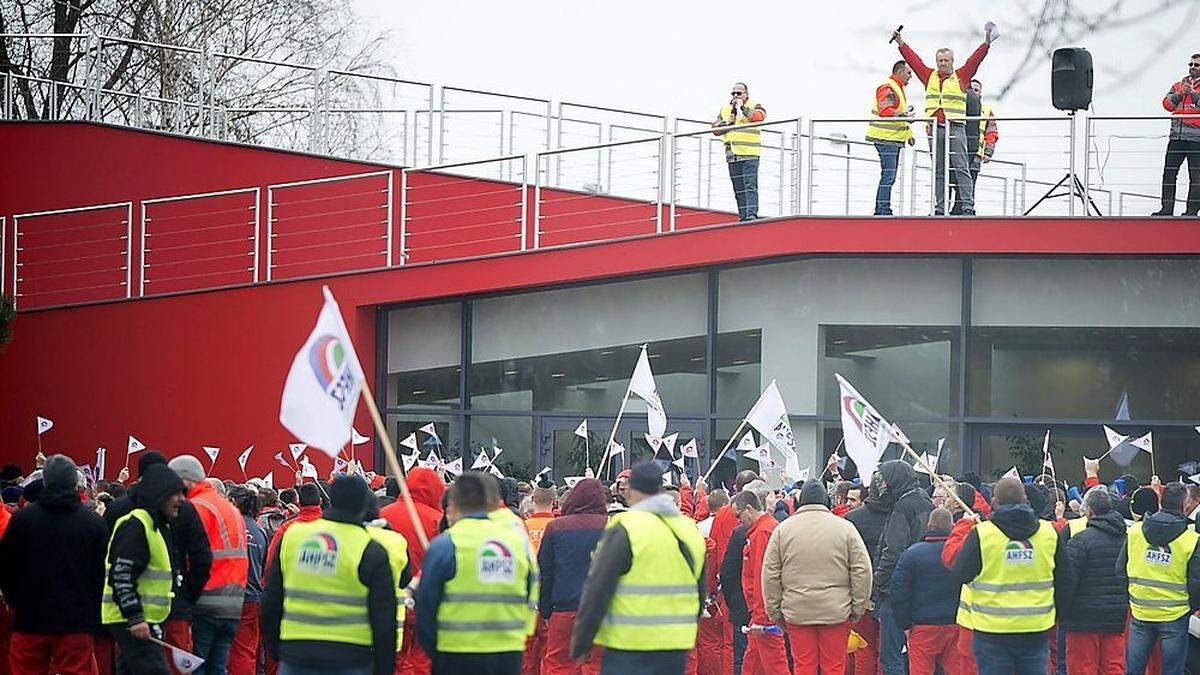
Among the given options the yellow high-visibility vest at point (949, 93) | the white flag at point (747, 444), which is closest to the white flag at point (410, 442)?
the white flag at point (747, 444)

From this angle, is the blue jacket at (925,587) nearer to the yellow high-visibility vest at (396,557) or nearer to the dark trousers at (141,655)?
the yellow high-visibility vest at (396,557)

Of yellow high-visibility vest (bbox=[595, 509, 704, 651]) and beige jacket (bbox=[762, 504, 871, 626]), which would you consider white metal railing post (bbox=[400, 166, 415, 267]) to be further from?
yellow high-visibility vest (bbox=[595, 509, 704, 651])

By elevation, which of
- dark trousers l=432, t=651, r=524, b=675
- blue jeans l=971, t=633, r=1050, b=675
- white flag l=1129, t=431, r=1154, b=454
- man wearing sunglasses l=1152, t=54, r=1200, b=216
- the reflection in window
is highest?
man wearing sunglasses l=1152, t=54, r=1200, b=216

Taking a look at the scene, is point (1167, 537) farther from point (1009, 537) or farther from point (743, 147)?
point (743, 147)

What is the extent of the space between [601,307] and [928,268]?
431cm

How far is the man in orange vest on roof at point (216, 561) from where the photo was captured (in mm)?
11406

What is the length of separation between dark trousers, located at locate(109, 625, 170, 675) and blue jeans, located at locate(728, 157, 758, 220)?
42.6ft

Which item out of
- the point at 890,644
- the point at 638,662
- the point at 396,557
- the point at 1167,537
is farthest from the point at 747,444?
the point at 638,662

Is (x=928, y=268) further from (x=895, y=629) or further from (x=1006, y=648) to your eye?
(x=1006, y=648)

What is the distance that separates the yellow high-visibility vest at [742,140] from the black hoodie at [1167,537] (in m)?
10.1

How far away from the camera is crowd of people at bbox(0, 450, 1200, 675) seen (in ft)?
28.9

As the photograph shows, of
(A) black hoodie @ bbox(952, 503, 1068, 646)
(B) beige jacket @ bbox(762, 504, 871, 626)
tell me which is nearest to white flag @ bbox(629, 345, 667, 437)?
(B) beige jacket @ bbox(762, 504, 871, 626)

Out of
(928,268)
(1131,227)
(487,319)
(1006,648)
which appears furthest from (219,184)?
(1006,648)

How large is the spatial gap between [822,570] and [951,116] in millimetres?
10524
